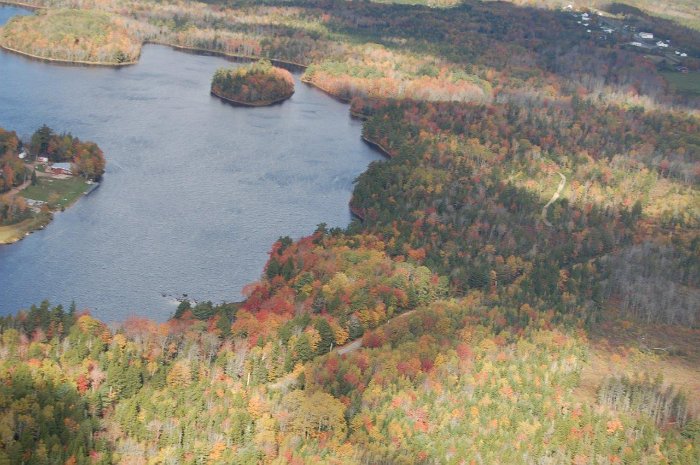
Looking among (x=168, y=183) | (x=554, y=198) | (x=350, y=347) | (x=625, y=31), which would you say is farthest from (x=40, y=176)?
(x=625, y=31)

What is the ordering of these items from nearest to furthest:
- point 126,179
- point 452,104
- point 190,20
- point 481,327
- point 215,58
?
point 481,327 → point 126,179 → point 452,104 → point 215,58 → point 190,20

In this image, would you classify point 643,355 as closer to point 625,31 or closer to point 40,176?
point 40,176

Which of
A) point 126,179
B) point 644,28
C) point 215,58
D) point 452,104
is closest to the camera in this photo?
point 126,179

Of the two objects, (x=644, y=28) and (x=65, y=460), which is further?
(x=644, y=28)

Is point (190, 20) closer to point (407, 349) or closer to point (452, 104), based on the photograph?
point (452, 104)

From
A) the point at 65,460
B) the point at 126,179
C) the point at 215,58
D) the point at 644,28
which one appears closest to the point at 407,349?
the point at 65,460

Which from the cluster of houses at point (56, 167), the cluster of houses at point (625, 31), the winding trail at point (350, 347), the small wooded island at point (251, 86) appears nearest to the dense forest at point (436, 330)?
the winding trail at point (350, 347)

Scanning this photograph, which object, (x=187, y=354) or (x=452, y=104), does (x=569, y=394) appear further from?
(x=452, y=104)

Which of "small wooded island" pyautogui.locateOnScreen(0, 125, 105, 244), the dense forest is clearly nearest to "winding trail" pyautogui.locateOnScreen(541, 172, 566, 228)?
the dense forest
